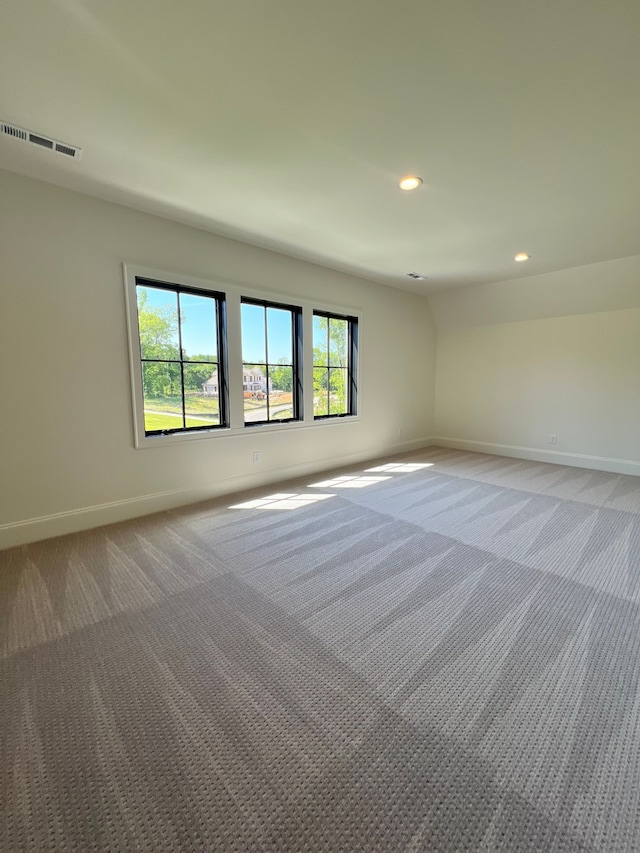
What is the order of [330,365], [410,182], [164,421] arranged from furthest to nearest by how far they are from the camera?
[330,365] → [164,421] → [410,182]

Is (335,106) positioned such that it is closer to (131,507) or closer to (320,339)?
(320,339)

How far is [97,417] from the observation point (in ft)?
9.64

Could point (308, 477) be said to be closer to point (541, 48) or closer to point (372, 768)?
point (372, 768)

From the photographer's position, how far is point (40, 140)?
6.88 feet

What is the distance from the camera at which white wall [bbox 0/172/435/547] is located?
256 centimetres

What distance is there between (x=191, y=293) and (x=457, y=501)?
3352 millimetres

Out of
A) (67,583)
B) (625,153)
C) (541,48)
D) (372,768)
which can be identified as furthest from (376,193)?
(67,583)

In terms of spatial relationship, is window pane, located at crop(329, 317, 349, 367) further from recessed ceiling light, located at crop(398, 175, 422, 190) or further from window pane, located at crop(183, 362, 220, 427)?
recessed ceiling light, located at crop(398, 175, 422, 190)

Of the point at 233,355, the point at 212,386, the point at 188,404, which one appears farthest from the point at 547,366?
the point at 188,404

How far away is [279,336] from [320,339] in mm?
662

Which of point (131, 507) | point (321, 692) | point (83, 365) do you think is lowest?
point (321, 692)

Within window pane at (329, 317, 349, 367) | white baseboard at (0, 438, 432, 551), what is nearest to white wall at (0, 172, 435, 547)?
white baseboard at (0, 438, 432, 551)

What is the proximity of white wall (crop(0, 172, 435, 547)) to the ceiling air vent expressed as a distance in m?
0.54

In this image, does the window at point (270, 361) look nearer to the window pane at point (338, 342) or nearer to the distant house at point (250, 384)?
the distant house at point (250, 384)
